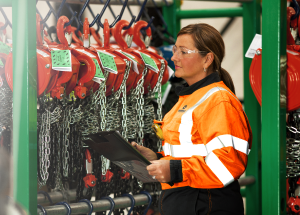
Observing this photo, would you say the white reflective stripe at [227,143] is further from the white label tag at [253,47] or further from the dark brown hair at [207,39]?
the white label tag at [253,47]

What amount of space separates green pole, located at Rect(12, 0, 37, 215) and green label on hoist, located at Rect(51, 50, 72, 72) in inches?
12.5

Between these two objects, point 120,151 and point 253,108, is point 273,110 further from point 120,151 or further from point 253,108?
point 253,108

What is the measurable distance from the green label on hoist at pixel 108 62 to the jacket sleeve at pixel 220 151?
582 millimetres

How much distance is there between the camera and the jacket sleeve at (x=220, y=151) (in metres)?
1.40

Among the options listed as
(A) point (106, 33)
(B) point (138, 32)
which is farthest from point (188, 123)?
(B) point (138, 32)

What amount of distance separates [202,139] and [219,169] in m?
0.14

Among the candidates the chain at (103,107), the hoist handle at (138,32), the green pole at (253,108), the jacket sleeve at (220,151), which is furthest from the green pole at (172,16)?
the jacket sleeve at (220,151)

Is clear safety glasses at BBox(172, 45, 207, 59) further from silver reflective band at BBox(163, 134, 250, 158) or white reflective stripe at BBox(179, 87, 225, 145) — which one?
silver reflective band at BBox(163, 134, 250, 158)

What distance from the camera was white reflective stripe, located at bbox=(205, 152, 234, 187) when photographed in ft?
4.59

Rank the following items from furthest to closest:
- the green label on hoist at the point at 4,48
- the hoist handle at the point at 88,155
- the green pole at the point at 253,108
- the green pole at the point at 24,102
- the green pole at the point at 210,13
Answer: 1. the green pole at the point at 210,13
2. the green pole at the point at 253,108
3. the hoist handle at the point at 88,155
4. the green label on hoist at the point at 4,48
5. the green pole at the point at 24,102

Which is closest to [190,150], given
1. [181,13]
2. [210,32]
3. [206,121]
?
[206,121]

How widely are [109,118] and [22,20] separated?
0.80 meters

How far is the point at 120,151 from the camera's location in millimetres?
1569

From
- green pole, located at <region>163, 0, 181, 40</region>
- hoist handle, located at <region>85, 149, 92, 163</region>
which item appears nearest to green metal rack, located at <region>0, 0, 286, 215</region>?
hoist handle, located at <region>85, 149, 92, 163</region>
